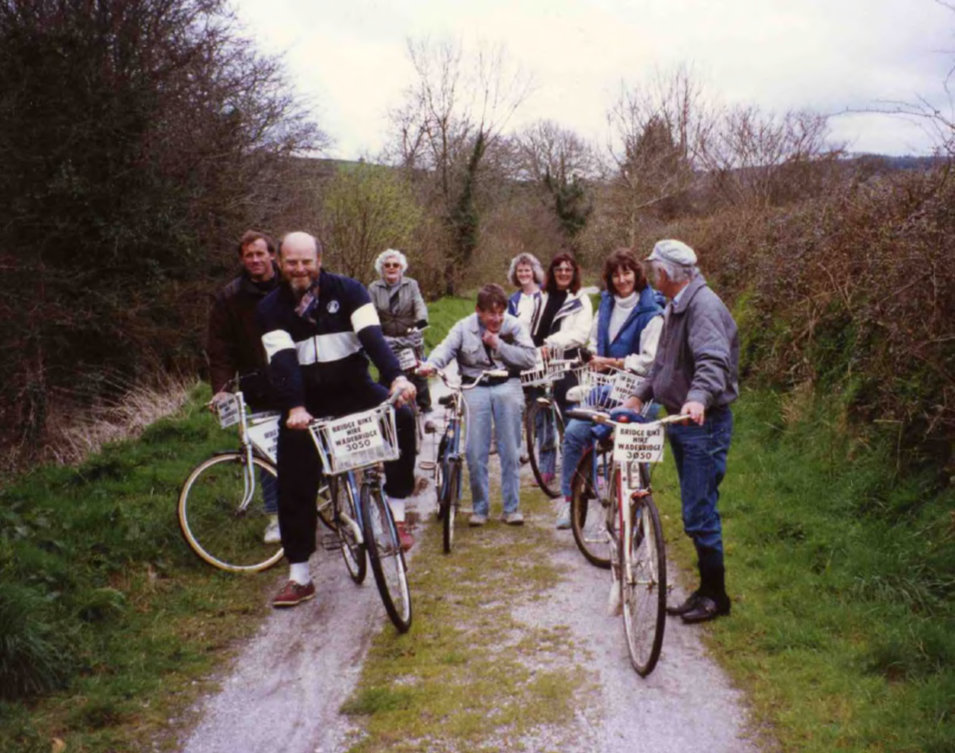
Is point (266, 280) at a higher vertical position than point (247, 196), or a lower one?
lower

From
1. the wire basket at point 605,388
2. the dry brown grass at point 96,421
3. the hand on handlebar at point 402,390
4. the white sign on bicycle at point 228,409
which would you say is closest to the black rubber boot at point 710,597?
the wire basket at point 605,388

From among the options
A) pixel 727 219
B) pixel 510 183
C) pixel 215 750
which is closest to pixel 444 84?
pixel 510 183

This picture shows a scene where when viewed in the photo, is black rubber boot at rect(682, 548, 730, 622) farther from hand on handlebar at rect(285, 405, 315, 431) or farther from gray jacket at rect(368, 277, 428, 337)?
gray jacket at rect(368, 277, 428, 337)

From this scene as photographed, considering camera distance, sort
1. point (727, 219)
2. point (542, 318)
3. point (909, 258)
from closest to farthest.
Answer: point (909, 258), point (542, 318), point (727, 219)

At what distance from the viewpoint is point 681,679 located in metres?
4.18

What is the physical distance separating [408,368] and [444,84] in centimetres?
2977

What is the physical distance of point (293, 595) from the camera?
17.2 feet

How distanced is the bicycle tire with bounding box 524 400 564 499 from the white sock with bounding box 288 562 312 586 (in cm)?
290

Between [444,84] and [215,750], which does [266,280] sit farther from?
[444,84]

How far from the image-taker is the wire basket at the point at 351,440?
457cm

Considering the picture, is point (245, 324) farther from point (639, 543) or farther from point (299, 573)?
point (639, 543)

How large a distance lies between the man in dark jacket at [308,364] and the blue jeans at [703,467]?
162 cm

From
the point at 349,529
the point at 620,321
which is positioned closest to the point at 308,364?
the point at 349,529

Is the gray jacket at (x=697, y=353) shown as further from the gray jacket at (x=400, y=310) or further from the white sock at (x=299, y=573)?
the gray jacket at (x=400, y=310)
